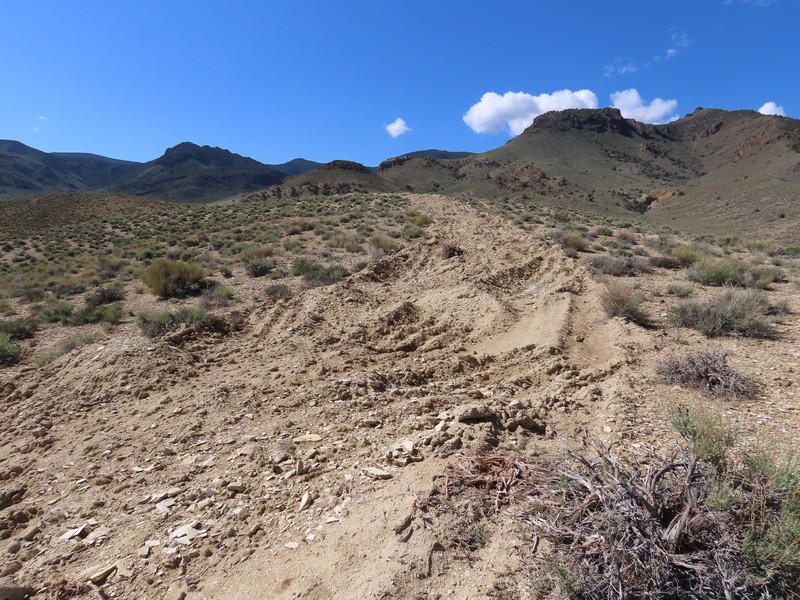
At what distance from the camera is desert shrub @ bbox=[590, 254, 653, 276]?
10.5 metres

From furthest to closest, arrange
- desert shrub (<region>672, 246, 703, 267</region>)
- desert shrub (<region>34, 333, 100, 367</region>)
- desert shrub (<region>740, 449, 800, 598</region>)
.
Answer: desert shrub (<region>672, 246, 703, 267</region>) → desert shrub (<region>34, 333, 100, 367</region>) → desert shrub (<region>740, 449, 800, 598</region>)

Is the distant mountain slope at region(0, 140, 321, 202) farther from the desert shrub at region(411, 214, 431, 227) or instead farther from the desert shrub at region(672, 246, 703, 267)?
the desert shrub at region(672, 246, 703, 267)

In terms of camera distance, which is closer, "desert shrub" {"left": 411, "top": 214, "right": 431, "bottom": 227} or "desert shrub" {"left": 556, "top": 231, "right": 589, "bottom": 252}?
"desert shrub" {"left": 556, "top": 231, "right": 589, "bottom": 252}

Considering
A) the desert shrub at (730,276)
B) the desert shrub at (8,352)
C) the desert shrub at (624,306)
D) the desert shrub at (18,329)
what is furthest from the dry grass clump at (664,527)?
the desert shrub at (18,329)

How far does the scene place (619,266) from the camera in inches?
418

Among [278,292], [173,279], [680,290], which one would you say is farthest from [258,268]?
[680,290]

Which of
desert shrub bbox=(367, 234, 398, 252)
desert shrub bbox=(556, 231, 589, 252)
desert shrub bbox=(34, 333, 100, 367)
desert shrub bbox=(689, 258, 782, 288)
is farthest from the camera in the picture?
desert shrub bbox=(367, 234, 398, 252)

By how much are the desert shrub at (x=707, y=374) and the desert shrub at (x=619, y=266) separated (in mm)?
5650

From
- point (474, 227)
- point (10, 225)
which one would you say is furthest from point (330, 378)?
point (10, 225)

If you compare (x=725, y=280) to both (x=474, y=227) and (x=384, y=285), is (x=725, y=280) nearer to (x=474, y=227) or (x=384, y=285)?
(x=384, y=285)

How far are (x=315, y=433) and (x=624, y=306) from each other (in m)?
5.81

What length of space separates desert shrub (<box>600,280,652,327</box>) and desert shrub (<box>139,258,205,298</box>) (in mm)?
10203

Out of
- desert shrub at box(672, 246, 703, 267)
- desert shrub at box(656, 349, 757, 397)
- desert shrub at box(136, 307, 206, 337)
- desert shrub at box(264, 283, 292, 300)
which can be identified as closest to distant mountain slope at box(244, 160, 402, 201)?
desert shrub at box(264, 283, 292, 300)

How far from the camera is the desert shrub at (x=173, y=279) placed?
11.2 m
